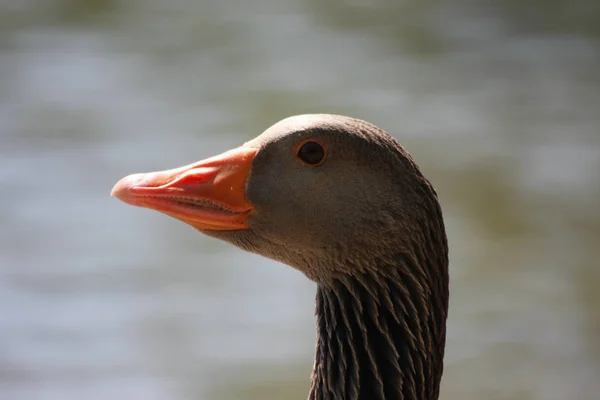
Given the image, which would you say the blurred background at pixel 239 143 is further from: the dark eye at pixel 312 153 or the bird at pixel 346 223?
the dark eye at pixel 312 153

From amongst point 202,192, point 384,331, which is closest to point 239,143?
point 202,192

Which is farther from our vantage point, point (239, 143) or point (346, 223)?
point (239, 143)

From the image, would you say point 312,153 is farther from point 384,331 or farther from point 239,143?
point 239,143

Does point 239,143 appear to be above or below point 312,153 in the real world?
above

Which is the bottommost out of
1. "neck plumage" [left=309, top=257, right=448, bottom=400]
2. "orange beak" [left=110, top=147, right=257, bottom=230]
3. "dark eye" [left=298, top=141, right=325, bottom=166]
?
"neck plumage" [left=309, top=257, right=448, bottom=400]

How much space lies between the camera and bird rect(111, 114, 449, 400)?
4.13 metres

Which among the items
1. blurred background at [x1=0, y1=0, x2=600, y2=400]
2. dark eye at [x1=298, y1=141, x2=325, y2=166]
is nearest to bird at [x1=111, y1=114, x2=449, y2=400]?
dark eye at [x1=298, y1=141, x2=325, y2=166]

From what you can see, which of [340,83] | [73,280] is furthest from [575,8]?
[73,280]

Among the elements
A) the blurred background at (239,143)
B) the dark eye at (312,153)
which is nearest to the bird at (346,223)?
the dark eye at (312,153)

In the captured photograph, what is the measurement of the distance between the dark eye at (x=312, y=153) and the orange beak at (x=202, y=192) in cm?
21

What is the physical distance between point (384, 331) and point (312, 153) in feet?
2.49

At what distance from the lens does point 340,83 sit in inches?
484

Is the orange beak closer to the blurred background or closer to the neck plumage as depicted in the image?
the neck plumage

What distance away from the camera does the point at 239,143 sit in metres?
10.7
